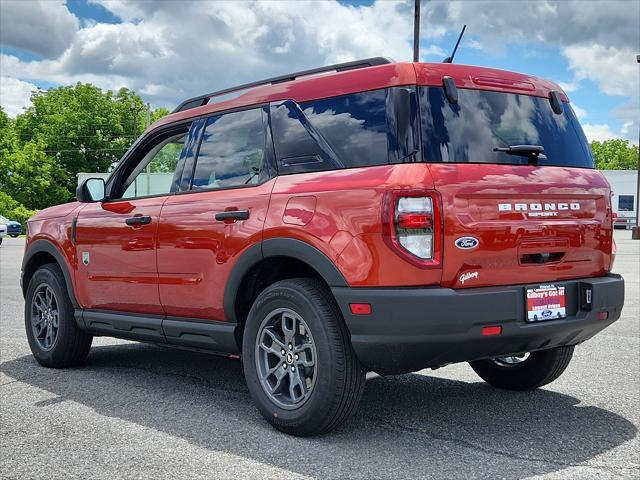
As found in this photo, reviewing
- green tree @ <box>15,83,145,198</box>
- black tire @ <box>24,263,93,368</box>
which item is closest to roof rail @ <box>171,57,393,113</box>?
black tire @ <box>24,263,93,368</box>

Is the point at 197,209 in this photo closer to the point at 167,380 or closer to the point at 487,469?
the point at 167,380

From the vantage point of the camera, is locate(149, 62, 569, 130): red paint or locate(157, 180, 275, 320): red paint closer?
locate(149, 62, 569, 130): red paint

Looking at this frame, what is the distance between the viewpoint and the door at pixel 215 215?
4.55 meters

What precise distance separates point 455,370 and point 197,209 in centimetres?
249

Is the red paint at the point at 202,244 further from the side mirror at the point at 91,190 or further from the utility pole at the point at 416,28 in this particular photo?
the utility pole at the point at 416,28

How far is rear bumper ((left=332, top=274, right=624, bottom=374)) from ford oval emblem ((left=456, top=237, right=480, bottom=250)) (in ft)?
0.70

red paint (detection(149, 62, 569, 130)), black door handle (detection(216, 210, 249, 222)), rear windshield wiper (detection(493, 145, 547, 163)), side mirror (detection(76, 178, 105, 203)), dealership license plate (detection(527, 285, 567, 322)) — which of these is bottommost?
dealership license plate (detection(527, 285, 567, 322))

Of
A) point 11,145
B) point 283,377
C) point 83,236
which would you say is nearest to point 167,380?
point 83,236

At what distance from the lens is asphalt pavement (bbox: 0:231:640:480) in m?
3.71

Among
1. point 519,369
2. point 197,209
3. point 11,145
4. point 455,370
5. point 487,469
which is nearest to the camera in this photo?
point 487,469

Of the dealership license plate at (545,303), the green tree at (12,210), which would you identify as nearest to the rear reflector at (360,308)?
the dealership license plate at (545,303)

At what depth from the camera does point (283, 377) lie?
437 centimetres

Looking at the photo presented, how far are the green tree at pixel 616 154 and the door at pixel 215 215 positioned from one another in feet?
432

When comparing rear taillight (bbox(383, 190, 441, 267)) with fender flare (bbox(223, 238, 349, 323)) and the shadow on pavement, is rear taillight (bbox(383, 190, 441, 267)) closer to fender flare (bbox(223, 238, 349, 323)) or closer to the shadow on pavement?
fender flare (bbox(223, 238, 349, 323))
